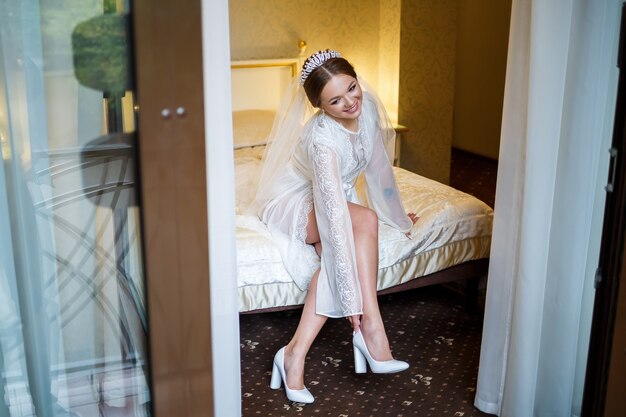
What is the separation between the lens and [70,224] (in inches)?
68.6

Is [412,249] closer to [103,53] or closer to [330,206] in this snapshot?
[330,206]

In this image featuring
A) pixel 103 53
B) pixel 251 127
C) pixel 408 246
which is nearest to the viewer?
pixel 103 53

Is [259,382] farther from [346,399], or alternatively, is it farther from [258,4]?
[258,4]

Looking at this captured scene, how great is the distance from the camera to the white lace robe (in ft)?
10.1

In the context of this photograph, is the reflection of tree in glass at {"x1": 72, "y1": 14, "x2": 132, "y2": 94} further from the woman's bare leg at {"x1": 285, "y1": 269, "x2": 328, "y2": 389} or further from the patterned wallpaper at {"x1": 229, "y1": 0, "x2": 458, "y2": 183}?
the patterned wallpaper at {"x1": 229, "y1": 0, "x2": 458, "y2": 183}

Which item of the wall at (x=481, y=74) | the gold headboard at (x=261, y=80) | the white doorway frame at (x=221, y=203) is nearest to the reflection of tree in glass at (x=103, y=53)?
the white doorway frame at (x=221, y=203)

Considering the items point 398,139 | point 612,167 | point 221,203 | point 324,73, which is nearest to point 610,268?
point 612,167

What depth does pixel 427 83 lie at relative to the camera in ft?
17.8

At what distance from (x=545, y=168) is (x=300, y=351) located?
1150 millimetres

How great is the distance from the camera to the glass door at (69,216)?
163 centimetres

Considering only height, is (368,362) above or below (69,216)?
below

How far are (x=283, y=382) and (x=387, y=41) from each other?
2.91 meters

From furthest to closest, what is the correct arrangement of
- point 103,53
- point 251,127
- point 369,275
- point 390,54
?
point 390,54 < point 251,127 < point 369,275 < point 103,53

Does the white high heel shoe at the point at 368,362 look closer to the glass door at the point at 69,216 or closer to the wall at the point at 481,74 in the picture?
the glass door at the point at 69,216
